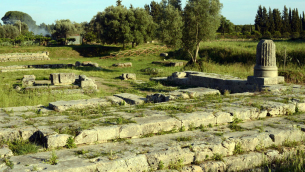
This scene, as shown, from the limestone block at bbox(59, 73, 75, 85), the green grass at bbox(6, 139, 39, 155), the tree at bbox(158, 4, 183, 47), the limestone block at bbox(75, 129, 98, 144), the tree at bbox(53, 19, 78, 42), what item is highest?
the tree at bbox(53, 19, 78, 42)

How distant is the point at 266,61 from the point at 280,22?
52095 mm

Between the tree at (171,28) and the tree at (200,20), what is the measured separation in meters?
0.81

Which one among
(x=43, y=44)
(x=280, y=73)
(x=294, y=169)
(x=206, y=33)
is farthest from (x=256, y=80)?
(x=43, y=44)

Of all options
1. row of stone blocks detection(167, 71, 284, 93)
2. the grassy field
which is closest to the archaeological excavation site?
row of stone blocks detection(167, 71, 284, 93)

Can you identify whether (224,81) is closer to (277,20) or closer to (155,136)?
(155,136)

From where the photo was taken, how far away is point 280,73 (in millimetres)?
14352

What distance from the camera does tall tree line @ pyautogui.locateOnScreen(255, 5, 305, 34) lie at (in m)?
55.8

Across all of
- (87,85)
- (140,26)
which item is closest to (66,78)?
(87,85)

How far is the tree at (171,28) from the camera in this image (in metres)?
21.0

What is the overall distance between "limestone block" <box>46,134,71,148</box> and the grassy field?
549 centimetres

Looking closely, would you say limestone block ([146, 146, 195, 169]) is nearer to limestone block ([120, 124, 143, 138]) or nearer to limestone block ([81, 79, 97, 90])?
limestone block ([120, 124, 143, 138])

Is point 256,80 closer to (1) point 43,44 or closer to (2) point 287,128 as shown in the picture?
(2) point 287,128

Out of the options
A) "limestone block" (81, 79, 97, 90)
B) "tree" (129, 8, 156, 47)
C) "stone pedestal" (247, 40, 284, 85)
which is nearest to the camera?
"stone pedestal" (247, 40, 284, 85)

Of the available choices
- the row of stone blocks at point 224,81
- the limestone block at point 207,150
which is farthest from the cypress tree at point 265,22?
the limestone block at point 207,150
